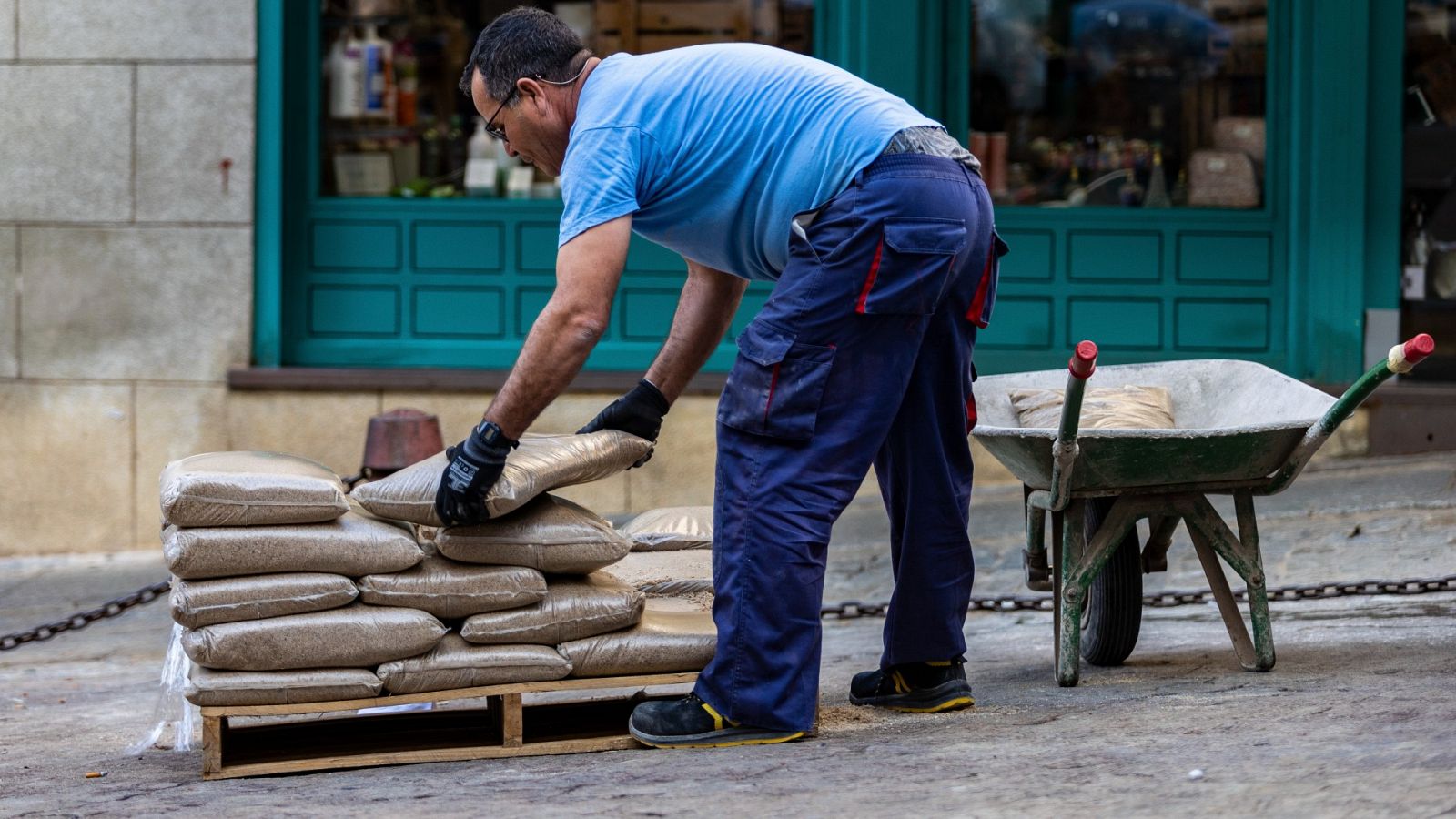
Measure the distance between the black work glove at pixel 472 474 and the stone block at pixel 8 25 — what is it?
5.91m

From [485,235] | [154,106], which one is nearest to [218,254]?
[154,106]

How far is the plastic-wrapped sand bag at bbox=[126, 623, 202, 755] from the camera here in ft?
13.9

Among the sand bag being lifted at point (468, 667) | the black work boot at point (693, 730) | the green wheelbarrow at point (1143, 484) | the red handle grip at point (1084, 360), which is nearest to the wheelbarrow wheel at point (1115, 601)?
the green wheelbarrow at point (1143, 484)

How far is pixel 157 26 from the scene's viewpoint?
329 inches

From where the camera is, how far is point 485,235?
8.78 m

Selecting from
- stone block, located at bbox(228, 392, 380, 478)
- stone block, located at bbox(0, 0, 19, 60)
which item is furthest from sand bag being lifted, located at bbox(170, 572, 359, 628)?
stone block, located at bbox(0, 0, 19, 60)

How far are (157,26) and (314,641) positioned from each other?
5571mm

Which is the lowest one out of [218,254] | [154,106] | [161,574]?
[161,574]

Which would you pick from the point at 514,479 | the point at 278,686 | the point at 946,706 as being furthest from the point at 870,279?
the point at 278,686

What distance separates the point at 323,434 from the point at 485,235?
1.33 meters

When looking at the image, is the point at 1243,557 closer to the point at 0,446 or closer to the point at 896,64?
the point at 896,64

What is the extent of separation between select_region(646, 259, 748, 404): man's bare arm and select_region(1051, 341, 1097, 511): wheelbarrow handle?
2.82 feet

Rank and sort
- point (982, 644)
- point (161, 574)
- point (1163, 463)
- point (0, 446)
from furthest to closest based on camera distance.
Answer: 1. point (0, 446)
2. point (161, 574)
3. point (982, 644)
4. point (1163, 463)

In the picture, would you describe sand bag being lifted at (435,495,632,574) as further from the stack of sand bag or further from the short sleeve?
the short sleeve
